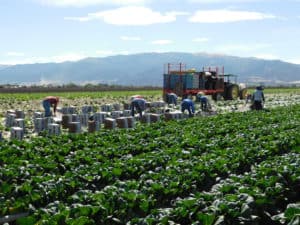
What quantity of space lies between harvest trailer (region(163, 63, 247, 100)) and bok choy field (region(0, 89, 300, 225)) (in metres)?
20.0

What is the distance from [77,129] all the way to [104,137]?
16.5ft

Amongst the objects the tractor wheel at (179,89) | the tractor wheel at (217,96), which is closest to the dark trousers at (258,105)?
the tractor wheel at (179,89)

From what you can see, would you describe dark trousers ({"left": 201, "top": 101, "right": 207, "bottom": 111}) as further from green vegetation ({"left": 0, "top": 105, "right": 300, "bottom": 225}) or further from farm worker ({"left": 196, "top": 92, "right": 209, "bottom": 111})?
green vegetation ({"left": 0, "top": 105, "right": 300, "bottom": 225})

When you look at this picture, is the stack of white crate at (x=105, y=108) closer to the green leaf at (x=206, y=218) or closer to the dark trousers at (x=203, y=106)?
the dark trousers at (x=203, y=106)

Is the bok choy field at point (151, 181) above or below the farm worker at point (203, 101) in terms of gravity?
below

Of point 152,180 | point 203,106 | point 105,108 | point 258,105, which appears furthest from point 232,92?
point 152,180

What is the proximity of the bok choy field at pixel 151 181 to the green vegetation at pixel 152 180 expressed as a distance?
15 mm

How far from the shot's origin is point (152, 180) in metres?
9.23

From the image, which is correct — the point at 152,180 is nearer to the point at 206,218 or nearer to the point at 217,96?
the point at 206,218

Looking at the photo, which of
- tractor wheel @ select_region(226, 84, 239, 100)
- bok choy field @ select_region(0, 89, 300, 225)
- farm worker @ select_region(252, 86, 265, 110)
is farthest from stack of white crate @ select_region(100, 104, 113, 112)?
tractor wheel @ select_region(226, 84, 239, 100)

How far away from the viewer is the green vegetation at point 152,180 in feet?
23.0

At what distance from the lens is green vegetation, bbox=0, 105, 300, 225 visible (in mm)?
7004

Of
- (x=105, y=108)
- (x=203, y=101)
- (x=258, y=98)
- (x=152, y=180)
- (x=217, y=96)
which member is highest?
(x=258, y=98)

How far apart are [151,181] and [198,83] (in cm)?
2855
